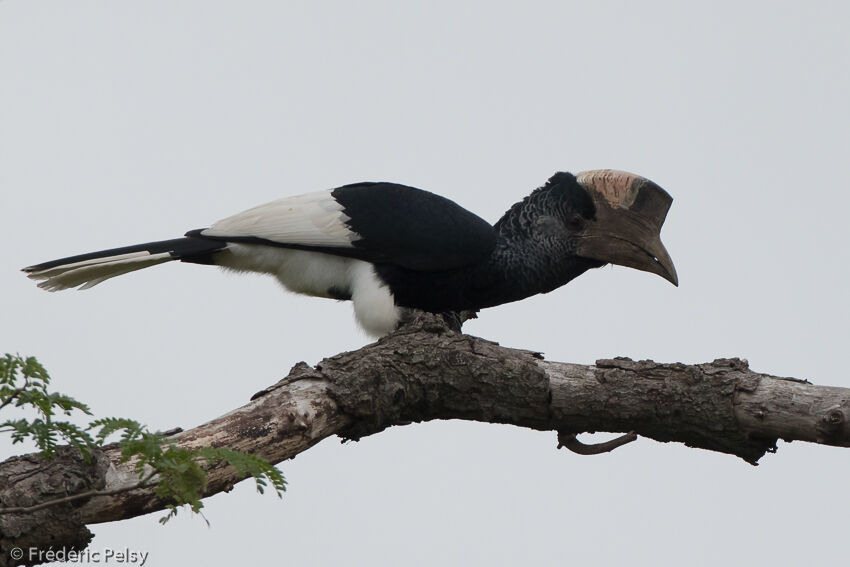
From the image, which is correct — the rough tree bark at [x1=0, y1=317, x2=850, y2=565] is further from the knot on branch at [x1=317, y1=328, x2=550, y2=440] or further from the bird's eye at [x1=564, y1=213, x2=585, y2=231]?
the bird's eye at [x1=564, y1=213, x2=585, y2=231]

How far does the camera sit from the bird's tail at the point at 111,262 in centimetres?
537

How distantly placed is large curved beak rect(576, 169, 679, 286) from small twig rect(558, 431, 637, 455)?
1.20m

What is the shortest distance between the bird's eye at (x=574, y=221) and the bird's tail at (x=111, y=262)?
1996mm

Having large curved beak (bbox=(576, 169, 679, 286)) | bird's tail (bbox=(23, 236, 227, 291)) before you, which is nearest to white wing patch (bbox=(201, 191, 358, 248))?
bird's tail (bbox=(23, 236, 227, 291))

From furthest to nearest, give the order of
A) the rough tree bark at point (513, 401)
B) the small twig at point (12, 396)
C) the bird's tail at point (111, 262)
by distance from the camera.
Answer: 1. the bird's tail at point (111, 262)
2. the rough tree bark at point (513, 401)
3. the small twig at point (12, 396)

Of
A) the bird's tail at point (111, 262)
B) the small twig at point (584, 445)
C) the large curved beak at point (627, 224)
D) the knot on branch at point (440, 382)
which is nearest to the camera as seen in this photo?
the knot on branch at point (440, 382)

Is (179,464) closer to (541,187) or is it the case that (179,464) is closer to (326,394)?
(326,394)

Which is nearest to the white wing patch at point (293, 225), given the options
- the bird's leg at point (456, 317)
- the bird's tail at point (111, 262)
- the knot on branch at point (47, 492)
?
the bird's tail at point (111, 262)

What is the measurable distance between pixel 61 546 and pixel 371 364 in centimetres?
156

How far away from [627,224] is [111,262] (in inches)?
112

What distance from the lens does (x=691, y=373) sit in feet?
15.0

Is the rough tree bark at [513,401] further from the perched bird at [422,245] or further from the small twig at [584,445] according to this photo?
the perched bird at [422,245]

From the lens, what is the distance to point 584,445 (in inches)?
198


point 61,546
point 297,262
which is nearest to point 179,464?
point 61,546
